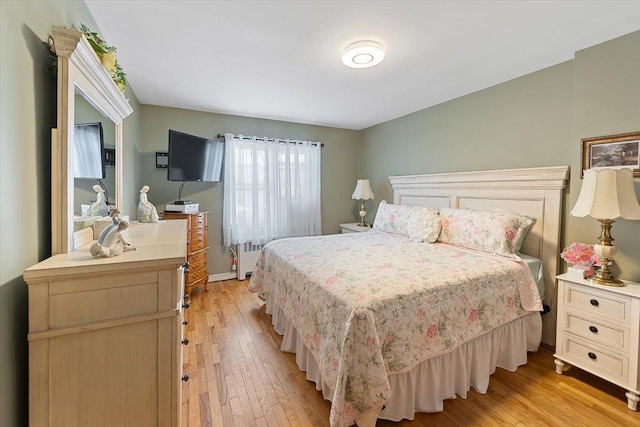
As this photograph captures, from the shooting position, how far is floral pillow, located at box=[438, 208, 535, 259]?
2.30 metres

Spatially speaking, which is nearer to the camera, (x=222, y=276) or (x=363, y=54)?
(x=363, y=54)

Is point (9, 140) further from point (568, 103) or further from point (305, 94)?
point (568, 103)

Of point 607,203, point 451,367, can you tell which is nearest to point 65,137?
point 451,367

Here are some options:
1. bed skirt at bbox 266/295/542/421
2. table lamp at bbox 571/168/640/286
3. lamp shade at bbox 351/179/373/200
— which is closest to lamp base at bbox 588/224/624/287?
table lamp at bbox 571/168/640/286

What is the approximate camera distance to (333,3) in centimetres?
160

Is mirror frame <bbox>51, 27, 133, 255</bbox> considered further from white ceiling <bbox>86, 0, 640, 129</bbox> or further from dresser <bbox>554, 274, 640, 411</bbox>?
dresser <bbox>554, 274, 640, 411</bbox>

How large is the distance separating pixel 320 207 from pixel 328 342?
10.5 feet

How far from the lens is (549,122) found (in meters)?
2.43

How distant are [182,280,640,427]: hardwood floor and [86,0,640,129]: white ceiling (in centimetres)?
242

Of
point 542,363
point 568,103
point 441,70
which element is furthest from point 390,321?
point 568,103

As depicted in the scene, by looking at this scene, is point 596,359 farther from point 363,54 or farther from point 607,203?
point 363,54

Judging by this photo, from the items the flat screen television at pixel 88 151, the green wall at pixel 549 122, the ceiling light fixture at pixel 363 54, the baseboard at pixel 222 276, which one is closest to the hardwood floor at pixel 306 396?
the green wall at pixel 549 122

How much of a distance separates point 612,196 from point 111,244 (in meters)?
2.79

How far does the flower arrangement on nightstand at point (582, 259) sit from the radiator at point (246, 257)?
3532 mm
